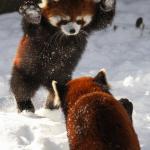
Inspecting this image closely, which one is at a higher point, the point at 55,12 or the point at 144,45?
the point at 55,12

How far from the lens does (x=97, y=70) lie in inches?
223

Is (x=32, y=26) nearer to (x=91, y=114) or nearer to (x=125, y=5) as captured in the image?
(x=91, y=114)

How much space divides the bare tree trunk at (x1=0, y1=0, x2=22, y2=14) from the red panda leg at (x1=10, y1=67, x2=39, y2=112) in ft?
10.3

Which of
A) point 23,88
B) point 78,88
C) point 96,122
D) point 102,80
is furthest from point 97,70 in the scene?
point 96,122

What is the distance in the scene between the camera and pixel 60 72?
429 centimetres

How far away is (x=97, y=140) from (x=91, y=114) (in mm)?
203

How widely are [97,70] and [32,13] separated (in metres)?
1.89

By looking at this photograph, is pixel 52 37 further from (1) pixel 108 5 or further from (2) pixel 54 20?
(1) pixel 108 5

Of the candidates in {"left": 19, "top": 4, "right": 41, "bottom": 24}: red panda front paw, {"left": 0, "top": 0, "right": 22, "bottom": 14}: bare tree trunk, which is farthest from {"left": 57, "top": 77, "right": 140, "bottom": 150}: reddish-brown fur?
{"left": 0, "top": 0, "right": 22, "bottom": 14}: bare tree trunk

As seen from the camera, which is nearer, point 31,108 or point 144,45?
point 31,108

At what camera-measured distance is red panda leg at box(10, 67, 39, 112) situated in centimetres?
436

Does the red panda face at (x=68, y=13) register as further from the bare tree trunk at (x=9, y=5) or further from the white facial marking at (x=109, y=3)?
the bare tree trunk at (x=9, y=5)

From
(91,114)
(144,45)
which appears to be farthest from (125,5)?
(91,114)

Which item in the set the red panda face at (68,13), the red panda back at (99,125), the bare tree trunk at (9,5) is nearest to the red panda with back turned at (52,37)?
the red panda face at (68,13)
